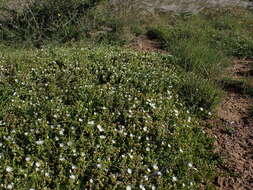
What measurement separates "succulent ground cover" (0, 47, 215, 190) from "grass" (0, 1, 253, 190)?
0.01 m

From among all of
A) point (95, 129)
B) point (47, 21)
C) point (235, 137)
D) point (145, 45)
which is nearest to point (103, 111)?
point (95, 129)

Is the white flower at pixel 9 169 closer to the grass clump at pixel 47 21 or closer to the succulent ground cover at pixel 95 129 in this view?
the succulent ground cover at pixel 95 129

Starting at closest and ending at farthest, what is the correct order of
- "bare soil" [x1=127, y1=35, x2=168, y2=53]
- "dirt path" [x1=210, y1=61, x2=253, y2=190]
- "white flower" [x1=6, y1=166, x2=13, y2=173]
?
1. "white flower" [x1=6, y1=166, x2=13, y2=173]
2. "dirt path" [x1=210, y1=61, x2=253, y2=190]
3. "bare soil" [x1=127, y1=35, x2=168, y2=53]

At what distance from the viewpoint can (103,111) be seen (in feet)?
12.6

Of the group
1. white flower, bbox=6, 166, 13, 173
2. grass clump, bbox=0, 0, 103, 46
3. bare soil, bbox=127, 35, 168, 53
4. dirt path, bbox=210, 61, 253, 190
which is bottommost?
dirt path, bbox=210, 61, 253, 190

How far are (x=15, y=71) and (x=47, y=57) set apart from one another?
768mm

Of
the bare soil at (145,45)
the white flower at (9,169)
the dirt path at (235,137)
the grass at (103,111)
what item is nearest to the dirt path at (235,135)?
the dirt path at (235,137)

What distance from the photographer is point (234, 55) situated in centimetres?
647

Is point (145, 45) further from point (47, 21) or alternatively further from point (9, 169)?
point (9, 169)

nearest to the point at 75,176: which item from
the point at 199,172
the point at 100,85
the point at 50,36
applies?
the point at 199,172

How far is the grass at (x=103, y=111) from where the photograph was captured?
121 inches

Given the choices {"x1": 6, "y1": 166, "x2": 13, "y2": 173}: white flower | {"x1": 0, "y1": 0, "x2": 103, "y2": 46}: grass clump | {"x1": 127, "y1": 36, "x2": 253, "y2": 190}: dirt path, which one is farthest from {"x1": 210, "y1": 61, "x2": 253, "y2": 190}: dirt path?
{"x1": 0, "y1": 0, "x2": 103, "y2": 46}: grass clump

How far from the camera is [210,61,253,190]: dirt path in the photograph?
10.9ft

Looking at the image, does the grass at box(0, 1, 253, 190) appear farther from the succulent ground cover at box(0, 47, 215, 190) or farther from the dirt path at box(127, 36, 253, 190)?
the dirt path at box(127, 36, 253, 190)
